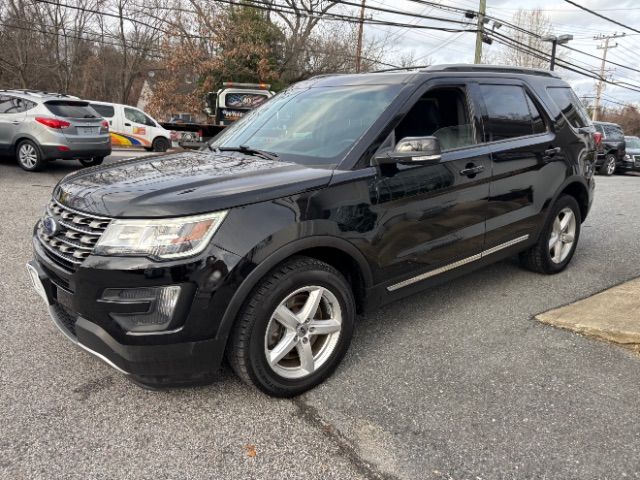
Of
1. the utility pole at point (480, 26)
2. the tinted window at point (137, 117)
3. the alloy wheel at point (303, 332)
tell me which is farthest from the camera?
the utility pole at point (480, 26)

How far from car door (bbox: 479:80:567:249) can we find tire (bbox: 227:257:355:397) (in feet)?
5.23

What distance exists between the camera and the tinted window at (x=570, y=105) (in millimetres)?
4844

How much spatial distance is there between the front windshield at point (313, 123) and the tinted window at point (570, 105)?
85.4 inches

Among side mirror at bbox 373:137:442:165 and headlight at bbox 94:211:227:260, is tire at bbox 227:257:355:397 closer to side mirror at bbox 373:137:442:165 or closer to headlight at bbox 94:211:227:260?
headlight at bbox 94:211:227:260

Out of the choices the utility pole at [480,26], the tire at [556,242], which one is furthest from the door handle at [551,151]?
the utility pole at [480,26]

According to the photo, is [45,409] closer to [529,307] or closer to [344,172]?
[344,172]

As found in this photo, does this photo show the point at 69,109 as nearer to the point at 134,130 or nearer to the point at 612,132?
the point at 134,130

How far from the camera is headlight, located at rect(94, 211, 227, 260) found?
2447 millimetres

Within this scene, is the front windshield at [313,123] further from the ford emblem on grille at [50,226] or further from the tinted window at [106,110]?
the tinted window at [106,110]

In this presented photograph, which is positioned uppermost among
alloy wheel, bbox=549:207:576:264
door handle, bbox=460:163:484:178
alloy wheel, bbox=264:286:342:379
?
door handle, bbox=460:163:484:178

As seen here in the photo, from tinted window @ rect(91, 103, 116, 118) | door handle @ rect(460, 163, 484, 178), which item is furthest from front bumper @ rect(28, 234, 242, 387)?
tinted window @ rect(91, 103, 116, 118)

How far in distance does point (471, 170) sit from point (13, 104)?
10.5 metres

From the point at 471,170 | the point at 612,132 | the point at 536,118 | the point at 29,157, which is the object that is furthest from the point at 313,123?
the point at 612,132

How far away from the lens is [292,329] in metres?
2.87
